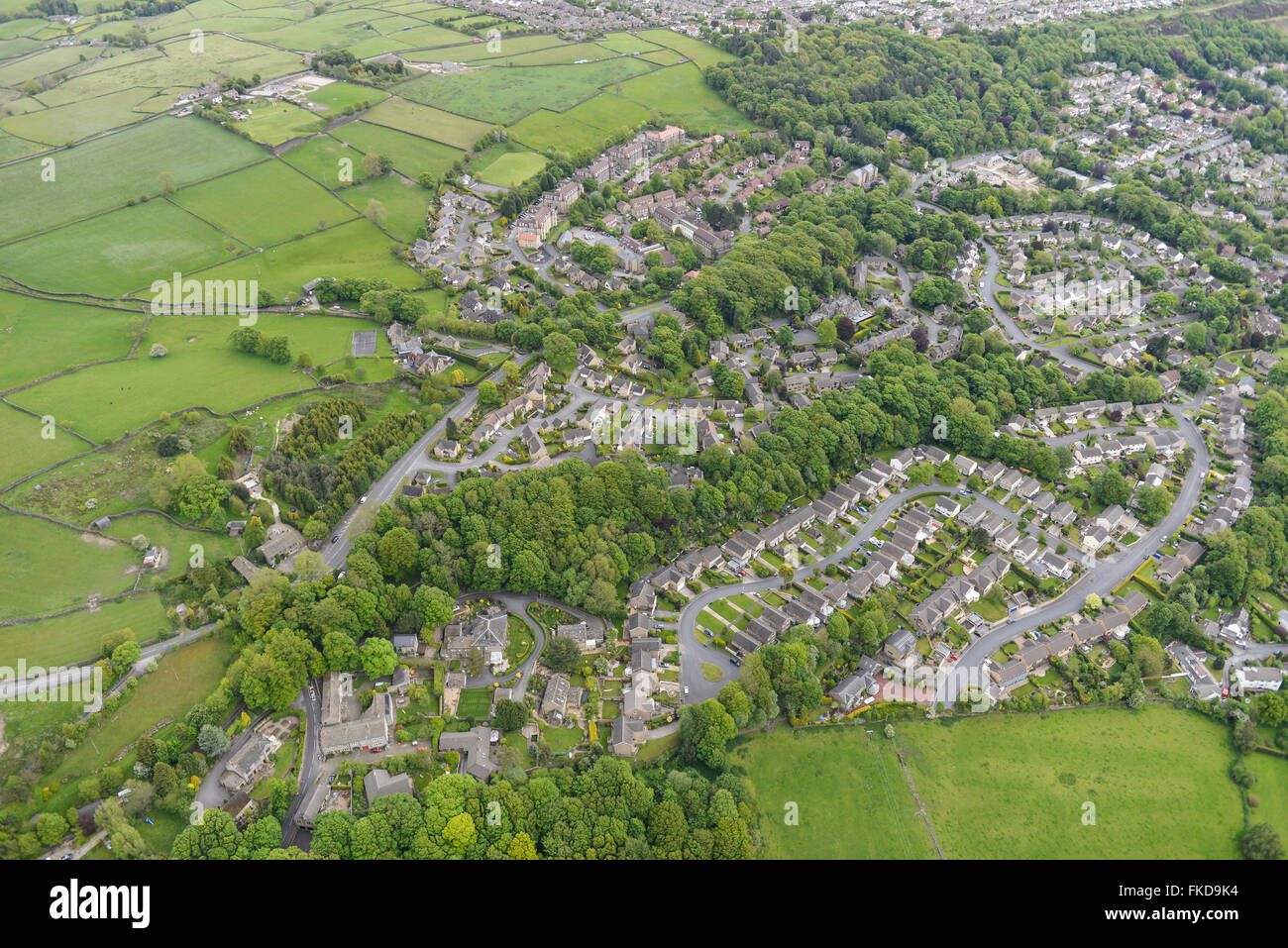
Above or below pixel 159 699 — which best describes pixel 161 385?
above

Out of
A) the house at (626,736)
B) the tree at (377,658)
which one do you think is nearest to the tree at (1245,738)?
the house at (626,736)

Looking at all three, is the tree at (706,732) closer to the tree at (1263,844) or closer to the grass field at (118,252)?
the tree at (1263,844)

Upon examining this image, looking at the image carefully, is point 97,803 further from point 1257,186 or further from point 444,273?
point 1257,186

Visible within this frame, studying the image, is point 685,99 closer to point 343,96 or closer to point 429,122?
point 429,122

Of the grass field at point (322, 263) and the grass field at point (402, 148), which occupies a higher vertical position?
the grass field at point (402, 148)

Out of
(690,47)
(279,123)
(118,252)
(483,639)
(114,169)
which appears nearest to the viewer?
(483,639)

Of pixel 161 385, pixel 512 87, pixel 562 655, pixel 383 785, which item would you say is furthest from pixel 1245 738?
pixel 512 87

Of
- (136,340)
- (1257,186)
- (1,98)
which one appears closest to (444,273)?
(136,340)
